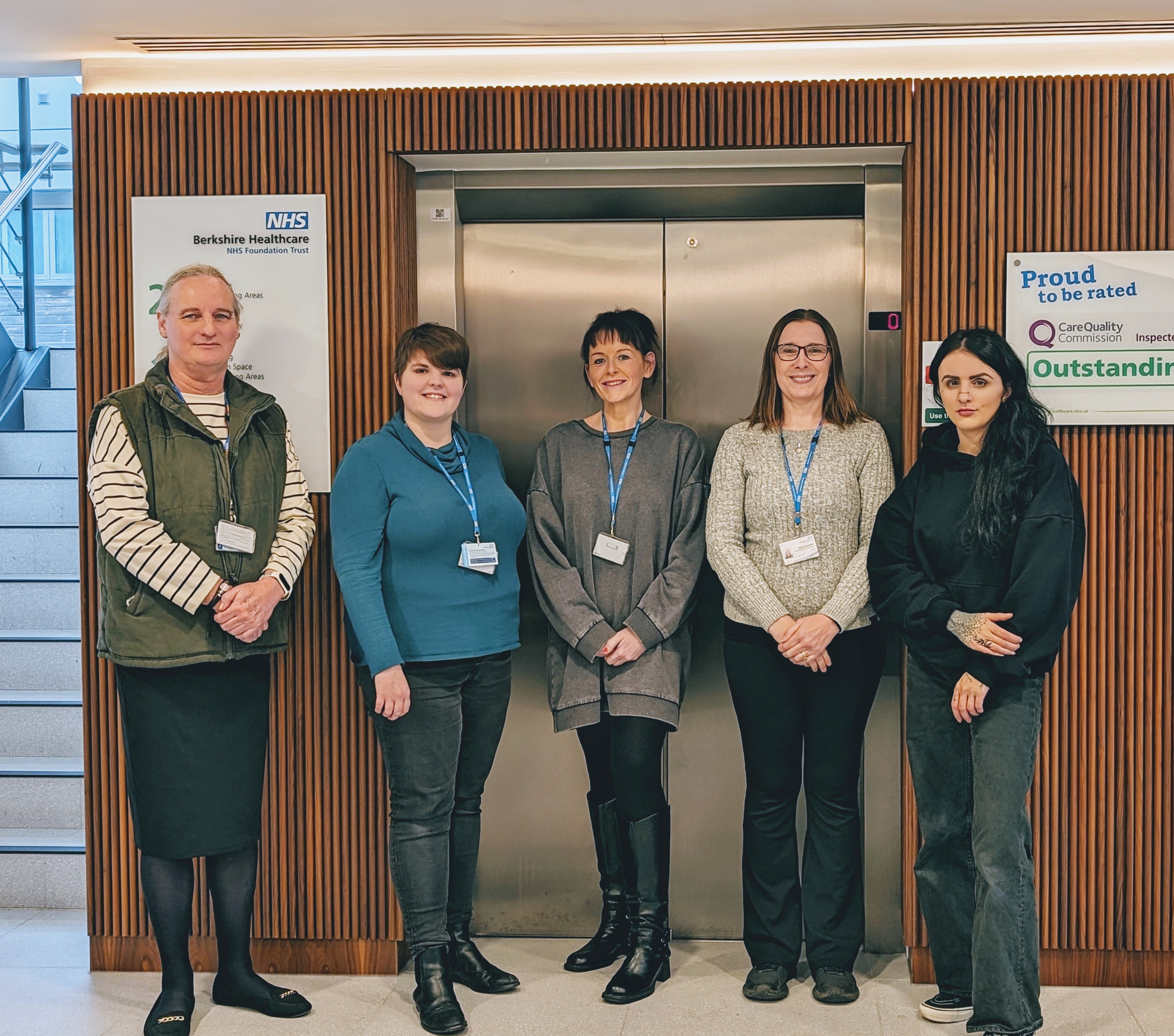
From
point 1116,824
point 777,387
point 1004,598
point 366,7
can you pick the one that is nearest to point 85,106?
point 366,7

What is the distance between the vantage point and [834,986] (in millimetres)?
3236

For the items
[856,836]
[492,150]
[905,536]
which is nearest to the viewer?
[905,536]

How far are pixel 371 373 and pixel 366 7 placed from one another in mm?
1032

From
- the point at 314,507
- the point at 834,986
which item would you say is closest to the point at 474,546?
the point at 314,507

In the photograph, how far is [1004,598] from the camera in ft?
9.13

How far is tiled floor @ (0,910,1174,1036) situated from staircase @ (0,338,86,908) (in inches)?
18.2

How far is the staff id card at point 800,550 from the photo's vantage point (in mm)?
3189

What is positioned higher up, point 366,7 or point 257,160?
point 366,7

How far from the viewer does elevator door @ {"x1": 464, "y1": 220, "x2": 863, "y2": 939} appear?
384 centimetres

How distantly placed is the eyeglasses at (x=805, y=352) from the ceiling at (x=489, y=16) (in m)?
0.92

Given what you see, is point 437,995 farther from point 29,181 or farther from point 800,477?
point 29,181

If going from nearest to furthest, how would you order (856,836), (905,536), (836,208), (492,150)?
(905,536)
(856,836)
(492,150)
(836,208)

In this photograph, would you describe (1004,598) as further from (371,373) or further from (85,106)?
(85,106)

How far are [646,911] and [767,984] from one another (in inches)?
15.4
